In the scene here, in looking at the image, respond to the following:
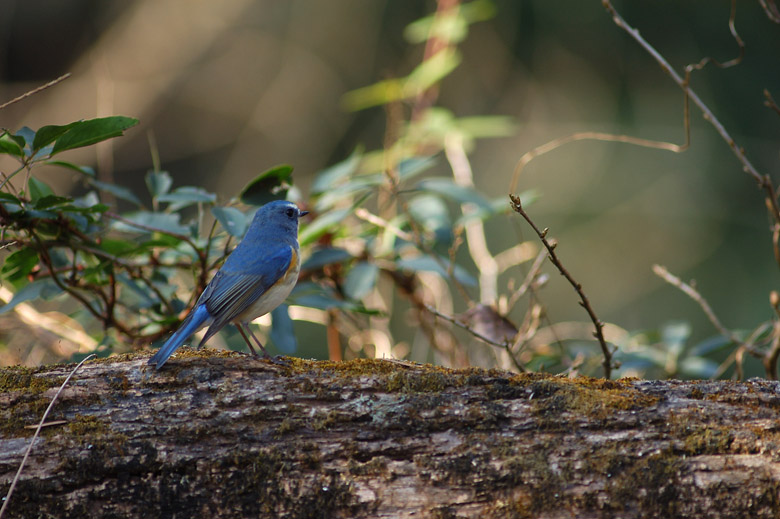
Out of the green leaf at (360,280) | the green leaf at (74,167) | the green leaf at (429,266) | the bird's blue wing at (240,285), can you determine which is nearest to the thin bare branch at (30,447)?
the bird's blue wing at (240,285)

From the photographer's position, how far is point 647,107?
9086 mm

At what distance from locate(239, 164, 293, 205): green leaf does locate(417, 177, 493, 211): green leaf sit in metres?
1.05

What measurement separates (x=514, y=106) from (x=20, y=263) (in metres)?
7.12

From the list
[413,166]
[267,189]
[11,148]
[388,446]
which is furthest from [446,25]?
[388,446]

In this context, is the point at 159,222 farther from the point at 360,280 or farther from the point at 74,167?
the point at 360,280

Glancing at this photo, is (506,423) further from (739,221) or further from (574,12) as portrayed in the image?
(574,12)

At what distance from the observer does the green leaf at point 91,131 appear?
3.02 metres

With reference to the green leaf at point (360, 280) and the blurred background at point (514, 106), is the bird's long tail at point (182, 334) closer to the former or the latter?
the green leaf at point (360, 280)

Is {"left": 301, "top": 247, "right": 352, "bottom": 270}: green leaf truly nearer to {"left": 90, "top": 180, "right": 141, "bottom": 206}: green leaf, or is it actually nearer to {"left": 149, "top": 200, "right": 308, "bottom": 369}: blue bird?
{"left": 149, "top": 200, "right": 308, "bottom": 369}: blue bird

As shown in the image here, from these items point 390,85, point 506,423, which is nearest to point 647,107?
point 390,85

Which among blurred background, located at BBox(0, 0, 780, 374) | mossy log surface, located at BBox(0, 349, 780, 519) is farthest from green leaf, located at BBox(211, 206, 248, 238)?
blurred background, located at BBox(0, 0, 780, 374)

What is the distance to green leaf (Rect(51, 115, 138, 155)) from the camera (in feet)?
9.90

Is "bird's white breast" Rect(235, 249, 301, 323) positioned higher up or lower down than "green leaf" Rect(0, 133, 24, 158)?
lower down

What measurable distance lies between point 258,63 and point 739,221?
269 inches
